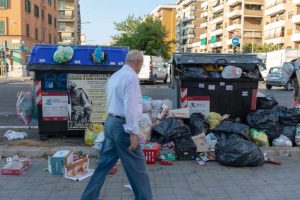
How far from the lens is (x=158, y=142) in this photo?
630cm

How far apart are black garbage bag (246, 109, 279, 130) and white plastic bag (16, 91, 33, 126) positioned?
13.3 ft

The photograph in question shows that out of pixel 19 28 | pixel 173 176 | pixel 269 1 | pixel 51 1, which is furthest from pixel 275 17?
pixel 173 176

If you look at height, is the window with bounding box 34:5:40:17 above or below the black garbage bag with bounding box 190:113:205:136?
above

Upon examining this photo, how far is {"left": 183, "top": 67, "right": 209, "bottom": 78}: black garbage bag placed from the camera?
7430 mm

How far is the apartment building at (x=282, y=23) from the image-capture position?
5416cm

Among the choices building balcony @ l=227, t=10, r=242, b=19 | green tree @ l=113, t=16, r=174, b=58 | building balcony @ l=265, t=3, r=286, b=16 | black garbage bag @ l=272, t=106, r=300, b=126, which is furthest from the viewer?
building balcony @ l=227, t=10, r=242, b=19

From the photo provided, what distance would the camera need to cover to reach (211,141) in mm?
6281

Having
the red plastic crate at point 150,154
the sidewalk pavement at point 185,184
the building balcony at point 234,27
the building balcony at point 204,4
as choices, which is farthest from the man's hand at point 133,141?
the building balcony at point 204,4

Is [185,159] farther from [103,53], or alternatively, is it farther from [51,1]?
[51,1]

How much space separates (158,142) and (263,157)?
1.67 metres

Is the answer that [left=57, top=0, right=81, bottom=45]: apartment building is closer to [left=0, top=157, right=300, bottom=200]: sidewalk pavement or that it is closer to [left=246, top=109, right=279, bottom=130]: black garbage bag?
[left=246, top=109, right=279, bottom=130]: black garbage bag

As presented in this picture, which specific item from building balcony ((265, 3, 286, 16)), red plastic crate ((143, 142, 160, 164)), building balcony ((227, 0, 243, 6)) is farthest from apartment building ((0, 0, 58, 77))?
building balcony ((227, 0, 243, 6))

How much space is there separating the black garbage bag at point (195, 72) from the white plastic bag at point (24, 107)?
9.75ft

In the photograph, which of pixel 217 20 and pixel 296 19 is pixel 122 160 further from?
pixel 217 20
